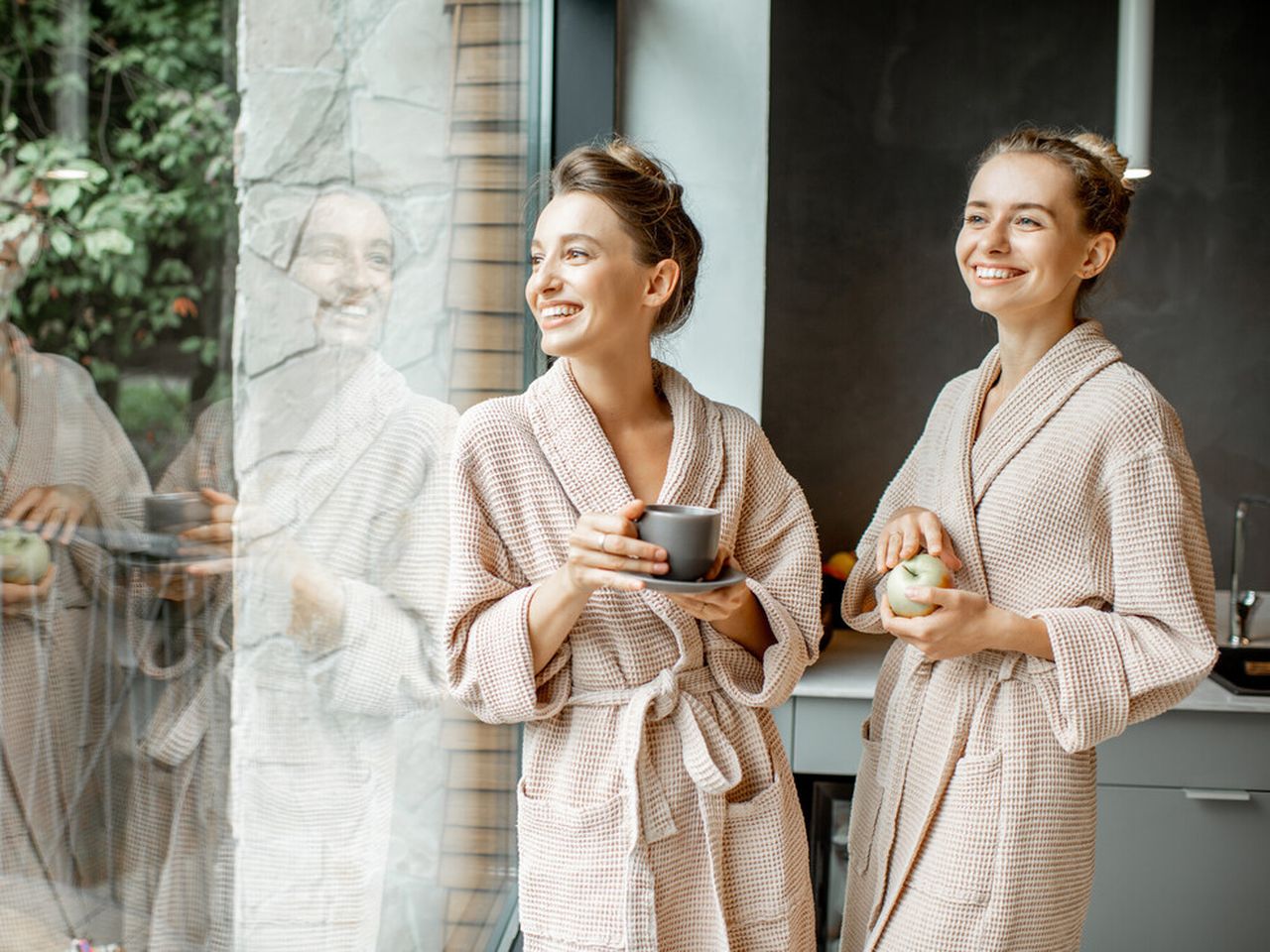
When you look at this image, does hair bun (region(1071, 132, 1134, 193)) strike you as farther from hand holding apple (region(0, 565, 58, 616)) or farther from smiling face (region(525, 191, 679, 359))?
hand holding apple (region(0, 565, 58, 616))

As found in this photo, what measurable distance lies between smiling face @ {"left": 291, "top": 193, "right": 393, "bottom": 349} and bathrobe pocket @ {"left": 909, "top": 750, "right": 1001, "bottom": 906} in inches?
36.7

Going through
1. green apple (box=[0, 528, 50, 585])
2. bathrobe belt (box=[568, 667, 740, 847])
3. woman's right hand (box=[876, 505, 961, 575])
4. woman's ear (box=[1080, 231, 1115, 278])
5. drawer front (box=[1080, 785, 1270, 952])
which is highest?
woman's ear (box=[1080, 231, 1115, 278])

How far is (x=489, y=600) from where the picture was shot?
134 centimetres

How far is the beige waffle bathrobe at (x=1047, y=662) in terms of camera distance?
1.50 metres

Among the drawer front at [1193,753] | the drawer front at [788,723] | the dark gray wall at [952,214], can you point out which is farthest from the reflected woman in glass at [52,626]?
the dark gray wall at [952,214]

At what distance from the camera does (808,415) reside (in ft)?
10.2

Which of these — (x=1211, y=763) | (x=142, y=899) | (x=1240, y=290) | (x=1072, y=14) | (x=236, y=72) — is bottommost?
(x=1211, y=763)

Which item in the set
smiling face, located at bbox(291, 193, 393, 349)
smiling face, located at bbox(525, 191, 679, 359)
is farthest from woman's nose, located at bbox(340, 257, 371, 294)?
smiling face, located at bbox(525, 191, 679, 359)

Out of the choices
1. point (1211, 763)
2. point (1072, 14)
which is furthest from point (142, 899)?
point (1072, 14)

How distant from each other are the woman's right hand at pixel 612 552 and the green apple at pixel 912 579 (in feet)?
1.55

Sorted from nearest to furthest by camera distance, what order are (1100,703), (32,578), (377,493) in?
(32,578) < (377,493) < (1100,703)

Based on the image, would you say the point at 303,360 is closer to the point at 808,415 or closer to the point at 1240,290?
the point at 808,415

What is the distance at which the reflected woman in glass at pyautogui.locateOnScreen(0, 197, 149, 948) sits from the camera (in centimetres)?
61

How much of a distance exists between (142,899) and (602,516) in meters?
0.56
